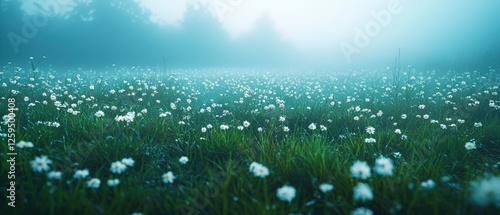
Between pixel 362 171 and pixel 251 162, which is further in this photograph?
pixel 251 162

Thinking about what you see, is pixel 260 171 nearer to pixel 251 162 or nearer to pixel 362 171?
pixel 251 162

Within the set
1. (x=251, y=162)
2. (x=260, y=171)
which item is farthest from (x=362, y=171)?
(x=251, y=162)

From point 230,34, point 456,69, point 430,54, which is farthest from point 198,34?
point 456,69

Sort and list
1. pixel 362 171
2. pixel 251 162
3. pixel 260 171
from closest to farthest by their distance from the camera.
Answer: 1. pixel 362 171
2. pixel 260 171
3. pixel 251 162

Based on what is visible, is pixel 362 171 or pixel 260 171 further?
pixel 260 171

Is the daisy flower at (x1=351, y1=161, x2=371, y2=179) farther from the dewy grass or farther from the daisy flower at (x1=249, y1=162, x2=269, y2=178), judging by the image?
the daisy flower at (x1=249, y1=162, x2=269, y2=178)

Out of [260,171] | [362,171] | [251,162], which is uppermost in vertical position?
[362,171]

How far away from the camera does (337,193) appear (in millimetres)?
2105

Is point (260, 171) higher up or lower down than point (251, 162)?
higher up

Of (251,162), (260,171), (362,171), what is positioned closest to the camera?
(362,171)

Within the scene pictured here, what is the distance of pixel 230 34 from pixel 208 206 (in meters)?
34.8

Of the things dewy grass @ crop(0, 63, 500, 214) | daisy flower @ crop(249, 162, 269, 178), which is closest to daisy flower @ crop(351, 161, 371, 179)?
dewy grass @ crop(0, 63, 500, 214)

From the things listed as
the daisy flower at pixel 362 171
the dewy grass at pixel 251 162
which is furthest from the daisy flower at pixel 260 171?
the daisy flower at pixel 362 171

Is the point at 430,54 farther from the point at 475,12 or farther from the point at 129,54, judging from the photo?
the point at 129,54
